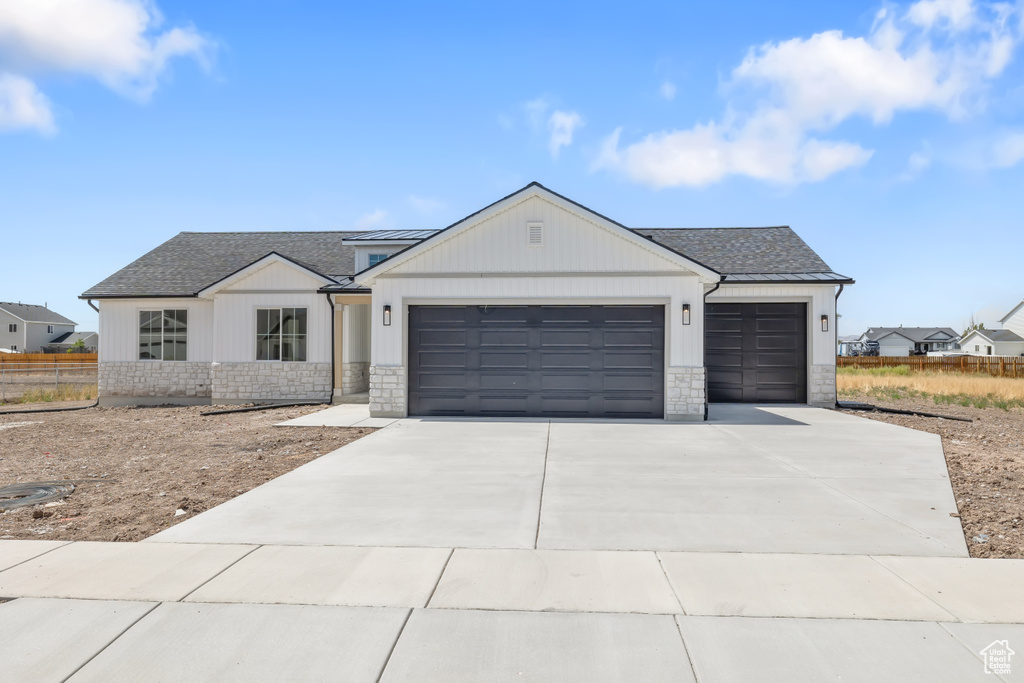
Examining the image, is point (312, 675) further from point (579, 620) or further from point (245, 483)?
point (245, 483)

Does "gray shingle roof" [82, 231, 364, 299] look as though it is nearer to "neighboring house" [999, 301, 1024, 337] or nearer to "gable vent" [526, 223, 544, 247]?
"gable vent" [526, 223, 544, 247]

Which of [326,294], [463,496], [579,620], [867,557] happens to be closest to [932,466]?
[867,557]

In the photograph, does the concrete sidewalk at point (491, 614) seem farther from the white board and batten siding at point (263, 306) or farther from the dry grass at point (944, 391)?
the dry grass at point (944, 391)

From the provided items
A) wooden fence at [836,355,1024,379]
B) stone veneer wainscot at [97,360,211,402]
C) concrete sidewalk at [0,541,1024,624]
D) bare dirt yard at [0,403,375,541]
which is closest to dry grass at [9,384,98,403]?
stone veneer wainscot at [97,360,211,402]

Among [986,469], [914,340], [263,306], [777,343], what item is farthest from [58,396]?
[914,340]

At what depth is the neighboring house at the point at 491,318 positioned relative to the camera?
1391 cm

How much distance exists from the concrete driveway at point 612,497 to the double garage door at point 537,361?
113 inches

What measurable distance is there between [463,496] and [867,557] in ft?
12.5

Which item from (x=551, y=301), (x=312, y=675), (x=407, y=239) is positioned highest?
(x=407, y=239)

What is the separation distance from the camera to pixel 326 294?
56.2 feet

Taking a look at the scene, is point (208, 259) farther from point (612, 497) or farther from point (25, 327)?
point (25, 327)

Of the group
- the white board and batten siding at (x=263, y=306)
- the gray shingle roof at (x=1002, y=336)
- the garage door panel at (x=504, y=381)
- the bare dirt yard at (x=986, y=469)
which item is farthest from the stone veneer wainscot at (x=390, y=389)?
the gray shingle roof at (x=1002, y=336)

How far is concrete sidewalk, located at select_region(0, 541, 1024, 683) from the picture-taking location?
3.36 m

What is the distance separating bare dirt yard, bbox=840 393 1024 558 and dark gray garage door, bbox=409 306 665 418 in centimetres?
556
